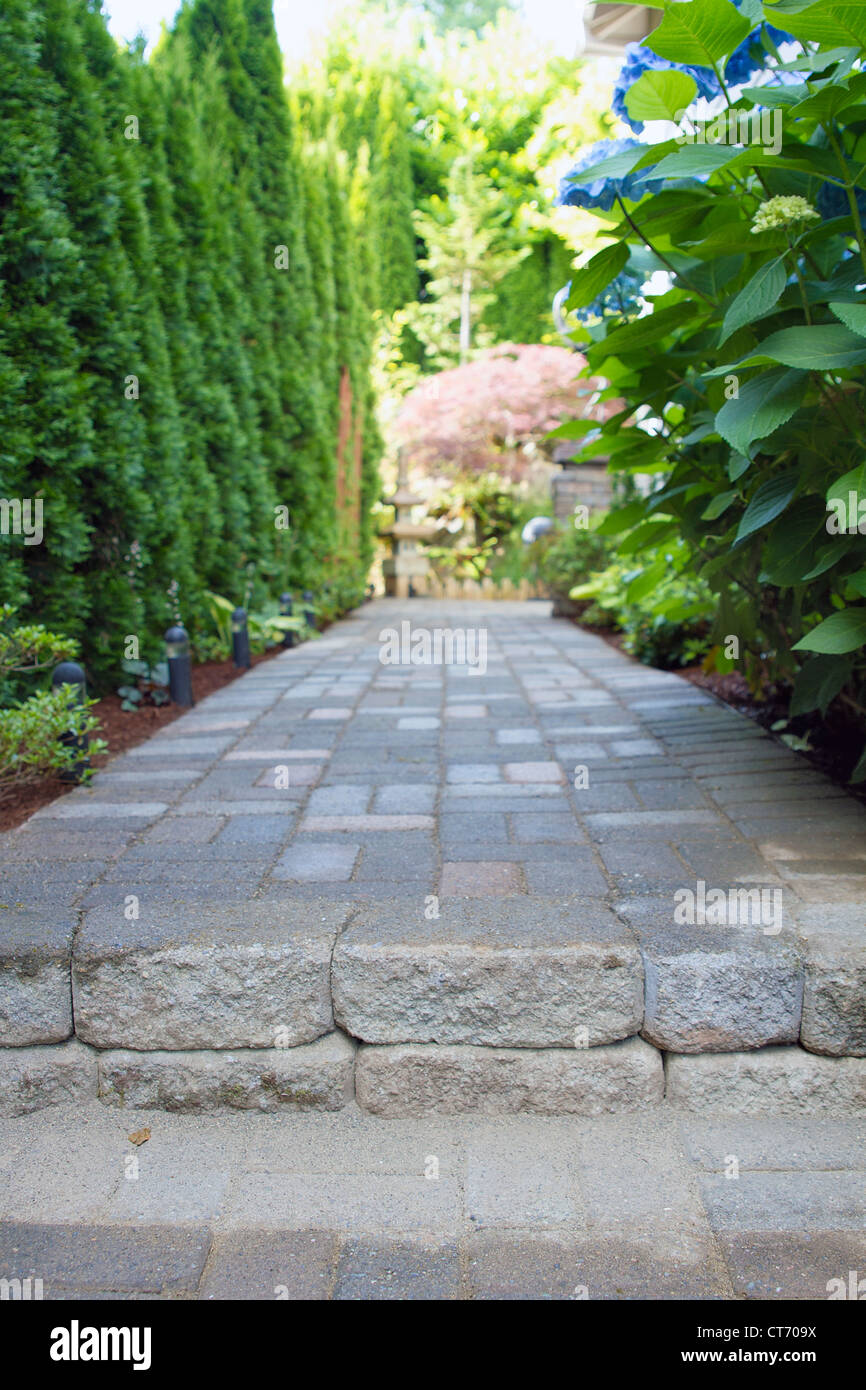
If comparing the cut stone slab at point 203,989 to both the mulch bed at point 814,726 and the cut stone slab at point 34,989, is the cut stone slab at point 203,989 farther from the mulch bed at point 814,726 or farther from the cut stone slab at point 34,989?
the mulch bed at point 814,726

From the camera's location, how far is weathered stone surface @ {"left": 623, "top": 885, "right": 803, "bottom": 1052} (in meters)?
1.50

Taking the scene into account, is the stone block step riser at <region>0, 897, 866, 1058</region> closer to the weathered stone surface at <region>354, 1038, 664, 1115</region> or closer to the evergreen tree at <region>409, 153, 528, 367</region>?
the weathered stone surface at <region>354, 1038, 664, 1115</region>

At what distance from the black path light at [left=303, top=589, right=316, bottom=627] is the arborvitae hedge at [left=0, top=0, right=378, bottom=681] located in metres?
0.21

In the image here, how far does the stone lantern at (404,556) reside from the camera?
1149 cm

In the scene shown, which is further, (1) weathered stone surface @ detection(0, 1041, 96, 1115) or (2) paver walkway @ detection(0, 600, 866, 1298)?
(1) weathered stone surface @ detection(0, 1041, 96, 1115)

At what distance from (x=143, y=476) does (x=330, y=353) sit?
13.7 feet

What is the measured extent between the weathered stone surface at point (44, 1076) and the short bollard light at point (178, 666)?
231cm

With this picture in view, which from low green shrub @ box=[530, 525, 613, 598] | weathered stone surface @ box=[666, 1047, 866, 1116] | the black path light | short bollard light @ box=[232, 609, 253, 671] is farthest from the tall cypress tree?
low green shrub @ box=[530, 525, 613, 598]

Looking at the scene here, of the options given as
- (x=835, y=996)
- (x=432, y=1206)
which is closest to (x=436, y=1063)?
(x=432, y=1206)

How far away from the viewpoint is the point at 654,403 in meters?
2.36

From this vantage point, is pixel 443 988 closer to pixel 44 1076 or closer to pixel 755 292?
pixel 44 1076

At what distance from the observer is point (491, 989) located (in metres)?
1.52

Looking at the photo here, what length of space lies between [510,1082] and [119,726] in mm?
2343

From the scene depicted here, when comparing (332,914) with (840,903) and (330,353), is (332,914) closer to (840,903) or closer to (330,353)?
(840,903)
